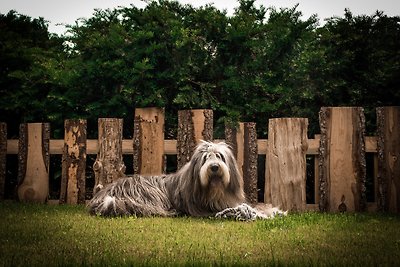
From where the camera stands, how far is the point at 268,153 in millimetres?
7473

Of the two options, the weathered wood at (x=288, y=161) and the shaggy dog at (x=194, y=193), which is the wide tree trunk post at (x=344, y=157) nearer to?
the weathered wood at (x=288, y=161)

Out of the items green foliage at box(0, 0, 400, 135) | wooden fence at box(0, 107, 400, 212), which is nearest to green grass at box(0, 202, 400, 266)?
wooden fence at box(0, 107, 400, 212)

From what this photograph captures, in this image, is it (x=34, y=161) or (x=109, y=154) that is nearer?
(x=109, y=154)

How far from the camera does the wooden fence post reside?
7.45 meters

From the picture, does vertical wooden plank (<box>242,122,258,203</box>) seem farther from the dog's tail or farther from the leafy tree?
the leafy tree

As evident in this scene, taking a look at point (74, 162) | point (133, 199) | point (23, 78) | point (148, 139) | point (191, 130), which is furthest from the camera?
point (23, 78)

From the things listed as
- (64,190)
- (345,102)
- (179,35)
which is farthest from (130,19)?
(345,102)

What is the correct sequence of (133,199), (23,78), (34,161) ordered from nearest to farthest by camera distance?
(133,199) → (34,161) → (23,78)

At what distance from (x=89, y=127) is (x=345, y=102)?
4.06 metres

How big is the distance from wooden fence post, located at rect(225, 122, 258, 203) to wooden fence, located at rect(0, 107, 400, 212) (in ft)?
0.05

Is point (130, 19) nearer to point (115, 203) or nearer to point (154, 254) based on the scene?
point (115, 203)

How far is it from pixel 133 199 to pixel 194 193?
0.81 metres

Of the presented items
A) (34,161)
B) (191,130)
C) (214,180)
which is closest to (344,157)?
(214,180)

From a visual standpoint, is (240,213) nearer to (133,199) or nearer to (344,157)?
(133,199)
